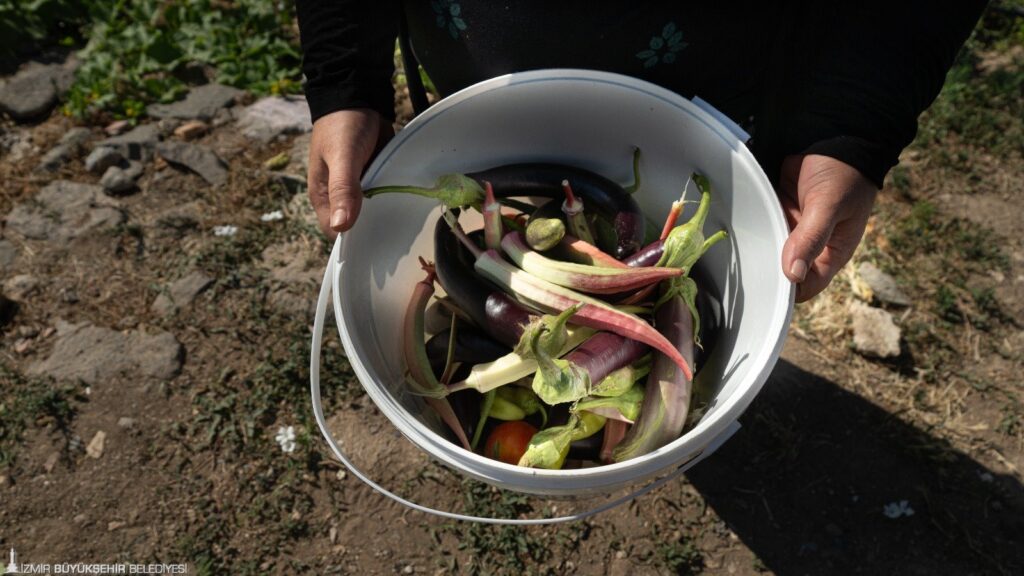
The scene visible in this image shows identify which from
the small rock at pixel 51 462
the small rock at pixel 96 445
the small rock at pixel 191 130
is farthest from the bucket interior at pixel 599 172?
the small rock at pixel 191 130

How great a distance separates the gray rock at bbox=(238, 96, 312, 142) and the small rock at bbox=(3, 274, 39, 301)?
1.21 metres

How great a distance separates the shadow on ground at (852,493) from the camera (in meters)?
2.54

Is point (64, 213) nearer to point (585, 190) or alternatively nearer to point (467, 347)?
point (467, 347)

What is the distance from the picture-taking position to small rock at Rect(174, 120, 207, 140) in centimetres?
369

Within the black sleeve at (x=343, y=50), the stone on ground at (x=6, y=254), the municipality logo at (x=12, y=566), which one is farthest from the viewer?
the stone on ground at (x=6, y=254)

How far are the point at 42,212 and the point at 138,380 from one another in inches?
45.0

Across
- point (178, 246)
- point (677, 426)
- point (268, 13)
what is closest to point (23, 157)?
point (178, 246)

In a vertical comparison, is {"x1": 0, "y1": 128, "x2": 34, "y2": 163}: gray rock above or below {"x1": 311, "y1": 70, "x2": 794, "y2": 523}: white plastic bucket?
below

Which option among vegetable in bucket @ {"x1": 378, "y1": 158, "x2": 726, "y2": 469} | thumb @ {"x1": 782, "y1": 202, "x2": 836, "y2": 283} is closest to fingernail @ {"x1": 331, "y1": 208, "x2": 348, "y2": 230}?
vegetable in bucket @ {"x1": 378, "y1": 158, "x2": 726, "y2": 469}

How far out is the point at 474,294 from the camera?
76.3 inches

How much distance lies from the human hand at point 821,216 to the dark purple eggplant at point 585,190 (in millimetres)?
426

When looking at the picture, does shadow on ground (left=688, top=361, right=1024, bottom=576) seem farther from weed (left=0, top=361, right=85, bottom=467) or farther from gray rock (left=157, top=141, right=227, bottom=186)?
gray rock (left=157, top=141, right=227, bottom=186)

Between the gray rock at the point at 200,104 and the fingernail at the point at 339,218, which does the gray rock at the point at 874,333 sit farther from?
the gray rock at the point at 200,104

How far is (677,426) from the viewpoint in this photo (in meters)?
1.73
